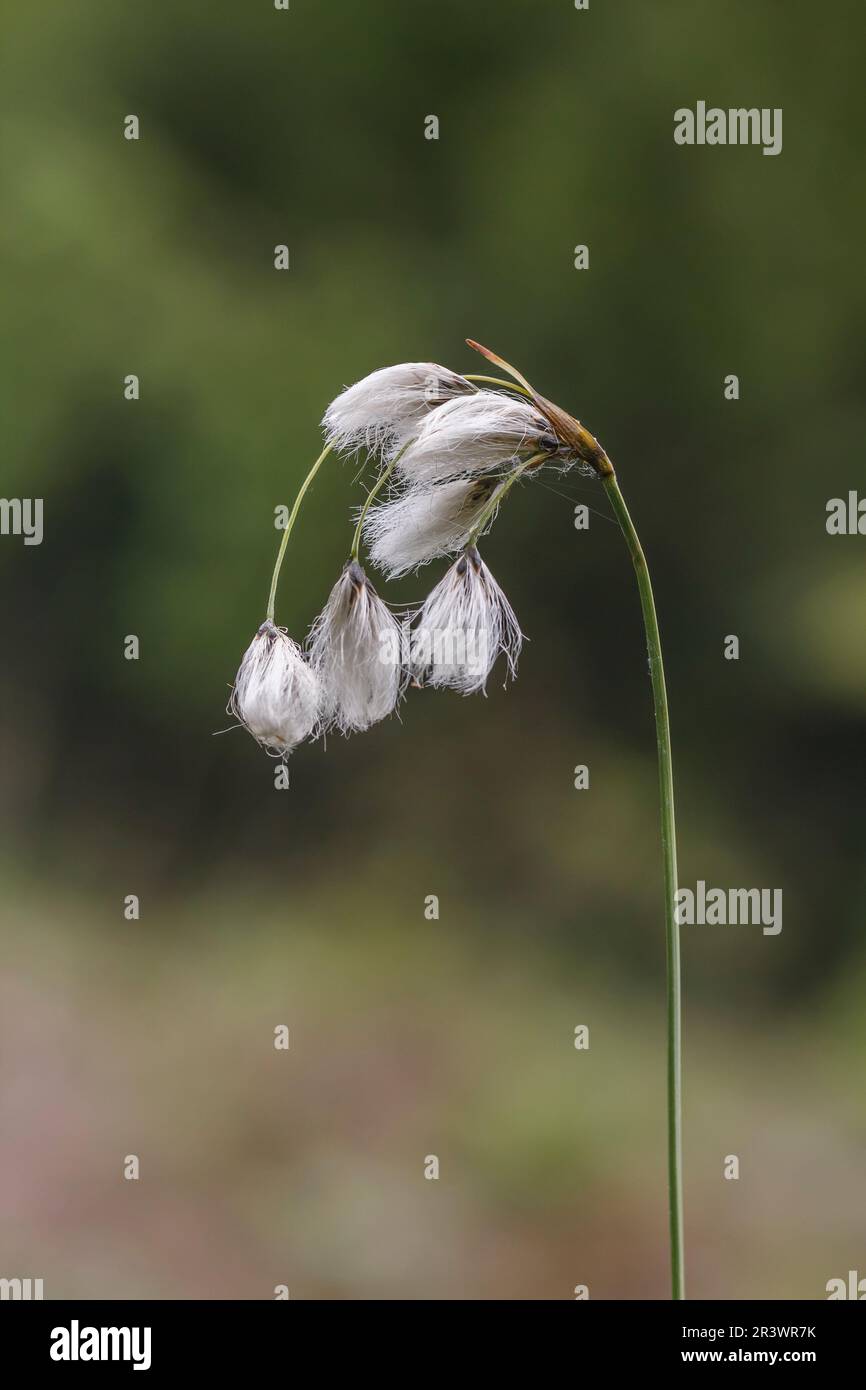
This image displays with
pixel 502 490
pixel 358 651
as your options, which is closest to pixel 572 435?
pixel 502 490


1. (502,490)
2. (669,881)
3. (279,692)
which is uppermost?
(502,490)

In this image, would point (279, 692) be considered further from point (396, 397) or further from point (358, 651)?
point (396, 397)

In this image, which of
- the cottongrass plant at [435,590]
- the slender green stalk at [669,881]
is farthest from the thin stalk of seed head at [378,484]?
the slender green stalk at [669,881]

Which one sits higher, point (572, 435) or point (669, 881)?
point (572, 435)

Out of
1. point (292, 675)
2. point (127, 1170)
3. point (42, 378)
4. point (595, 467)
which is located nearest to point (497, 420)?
point (595, 467)

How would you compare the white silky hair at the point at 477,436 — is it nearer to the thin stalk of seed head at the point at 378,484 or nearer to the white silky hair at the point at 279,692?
the thin stalk of seed head at the point at 378,484

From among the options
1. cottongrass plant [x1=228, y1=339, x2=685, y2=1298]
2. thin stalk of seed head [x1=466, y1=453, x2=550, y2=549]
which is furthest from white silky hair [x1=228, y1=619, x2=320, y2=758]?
thin stalk of seed head [x1=466, y1=453, x2=550, y2=549]
